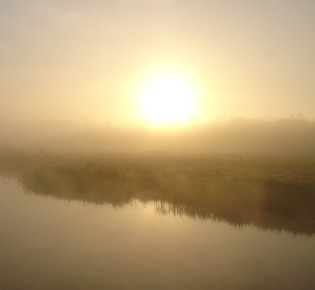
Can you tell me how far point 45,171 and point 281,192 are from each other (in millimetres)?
24779

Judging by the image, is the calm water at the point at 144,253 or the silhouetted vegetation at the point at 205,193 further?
the silhouetted vegetation at the point at 205,193

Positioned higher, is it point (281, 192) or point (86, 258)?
point (281, 192)

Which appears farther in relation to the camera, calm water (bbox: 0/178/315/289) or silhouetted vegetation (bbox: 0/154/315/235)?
silhouetted vegetation (bbox: 0/154/315/235)

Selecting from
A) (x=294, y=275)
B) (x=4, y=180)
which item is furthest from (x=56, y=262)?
(x=4, y=180)

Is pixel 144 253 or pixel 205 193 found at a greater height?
pixel 205 193

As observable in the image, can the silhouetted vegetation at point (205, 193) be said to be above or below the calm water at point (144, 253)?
above

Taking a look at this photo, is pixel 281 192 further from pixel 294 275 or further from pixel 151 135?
pixel 151 135

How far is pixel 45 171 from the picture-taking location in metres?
35.9

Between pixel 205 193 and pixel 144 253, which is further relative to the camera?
pixel 205 193

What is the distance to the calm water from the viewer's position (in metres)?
11.5

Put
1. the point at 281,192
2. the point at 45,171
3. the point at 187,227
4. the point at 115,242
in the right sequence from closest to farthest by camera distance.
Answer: the point at 115,242 → the point at 187,227 → the point at 281,192 → the point at 45,171

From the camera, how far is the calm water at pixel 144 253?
37.9 ft

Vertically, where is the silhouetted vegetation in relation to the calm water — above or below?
above

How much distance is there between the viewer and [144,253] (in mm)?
14211
